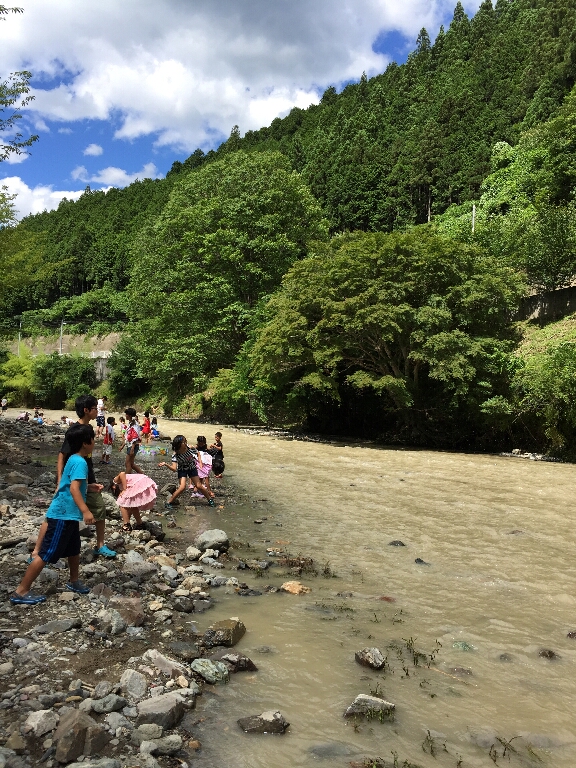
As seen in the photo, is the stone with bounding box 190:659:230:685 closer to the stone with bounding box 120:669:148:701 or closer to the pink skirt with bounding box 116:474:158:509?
the stone with bounding box 120:669:148:701

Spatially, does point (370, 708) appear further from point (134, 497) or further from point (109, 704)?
point (134, 497)

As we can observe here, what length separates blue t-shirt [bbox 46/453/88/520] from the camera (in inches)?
219

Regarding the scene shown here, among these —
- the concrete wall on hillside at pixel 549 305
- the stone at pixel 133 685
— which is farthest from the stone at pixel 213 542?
the concrete wall on hillside at pixel 549 305

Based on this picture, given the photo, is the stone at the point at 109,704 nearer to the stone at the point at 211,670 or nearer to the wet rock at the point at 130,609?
the stone at the point at 211,670

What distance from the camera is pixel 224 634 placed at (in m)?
5.21

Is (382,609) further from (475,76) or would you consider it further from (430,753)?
(475,76)

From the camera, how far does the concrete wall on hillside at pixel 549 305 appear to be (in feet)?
94.7

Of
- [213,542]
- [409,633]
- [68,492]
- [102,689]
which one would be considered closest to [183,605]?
[68,492]

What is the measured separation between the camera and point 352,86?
119 meters

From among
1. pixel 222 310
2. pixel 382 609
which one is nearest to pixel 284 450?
pixel 222 310

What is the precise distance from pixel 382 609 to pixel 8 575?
14.1ft

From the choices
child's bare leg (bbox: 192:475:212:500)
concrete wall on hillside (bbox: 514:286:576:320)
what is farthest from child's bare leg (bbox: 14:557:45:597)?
concrete wall on hillside (bbox: 514:286:576:320)

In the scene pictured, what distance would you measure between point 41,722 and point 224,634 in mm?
1943

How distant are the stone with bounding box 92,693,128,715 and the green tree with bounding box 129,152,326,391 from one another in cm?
2935
